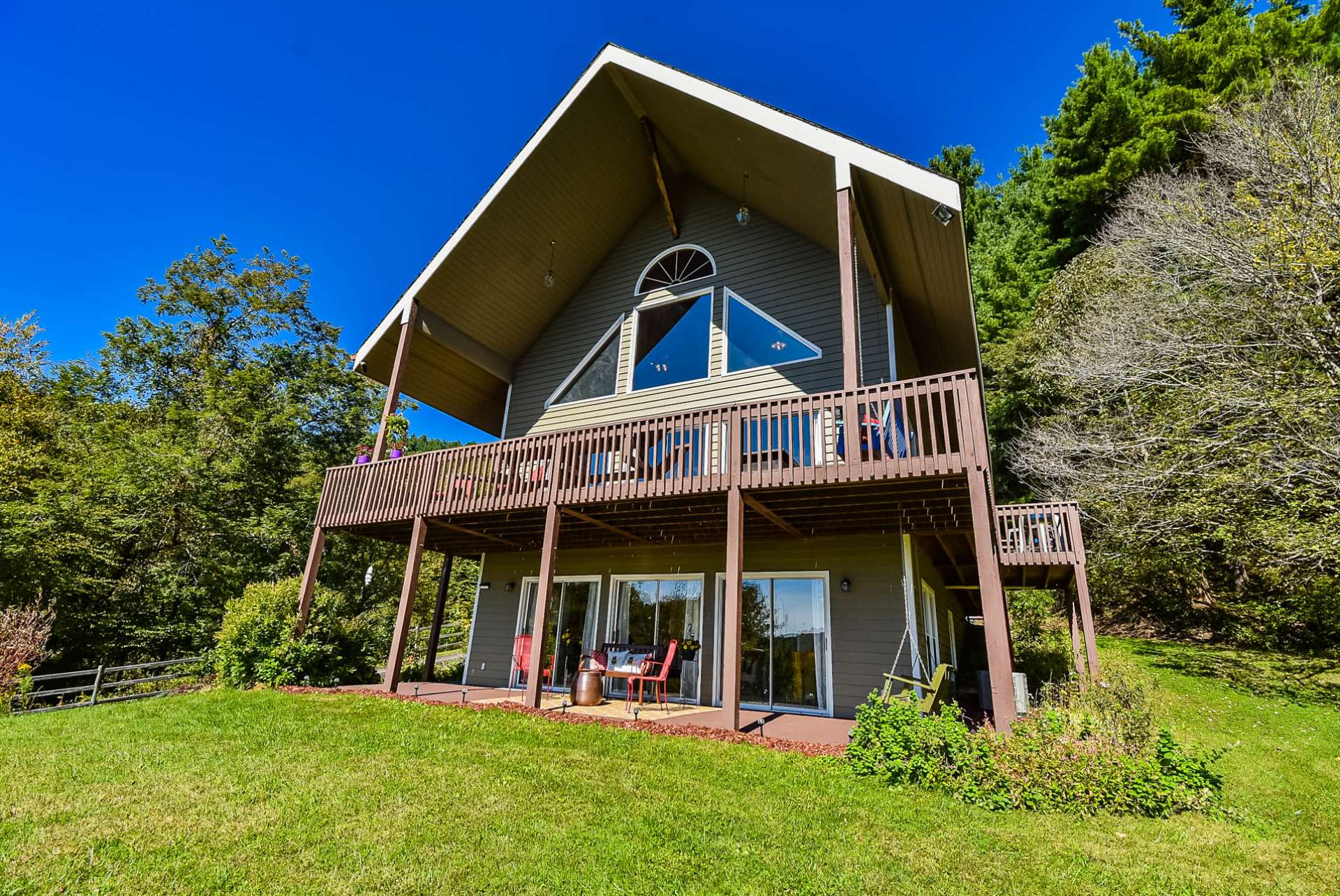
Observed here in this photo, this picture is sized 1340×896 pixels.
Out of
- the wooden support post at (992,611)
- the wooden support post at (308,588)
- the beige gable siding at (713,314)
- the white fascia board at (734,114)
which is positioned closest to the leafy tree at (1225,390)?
the beige gable siding at (713,314)

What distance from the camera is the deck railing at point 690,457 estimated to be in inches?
262

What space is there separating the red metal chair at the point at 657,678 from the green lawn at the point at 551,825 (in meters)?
1.92

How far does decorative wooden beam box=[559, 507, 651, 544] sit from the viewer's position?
873cm

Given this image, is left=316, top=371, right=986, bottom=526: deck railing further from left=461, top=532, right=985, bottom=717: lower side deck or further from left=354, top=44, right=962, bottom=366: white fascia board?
left=354, top=44, right=962, bottom=366: white fascia board

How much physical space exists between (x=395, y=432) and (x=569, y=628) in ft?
16.2

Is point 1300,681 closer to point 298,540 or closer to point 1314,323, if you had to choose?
point 1314,323

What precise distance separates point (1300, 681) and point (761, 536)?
31.1 ft

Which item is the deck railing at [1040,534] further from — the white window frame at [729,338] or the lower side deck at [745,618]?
the white window frame at [729,338]

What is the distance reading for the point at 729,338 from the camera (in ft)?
36.5

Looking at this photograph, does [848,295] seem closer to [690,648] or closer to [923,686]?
[923,686]

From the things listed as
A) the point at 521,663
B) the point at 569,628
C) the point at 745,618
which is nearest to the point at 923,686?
the point at 745,618

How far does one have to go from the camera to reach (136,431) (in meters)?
17.2

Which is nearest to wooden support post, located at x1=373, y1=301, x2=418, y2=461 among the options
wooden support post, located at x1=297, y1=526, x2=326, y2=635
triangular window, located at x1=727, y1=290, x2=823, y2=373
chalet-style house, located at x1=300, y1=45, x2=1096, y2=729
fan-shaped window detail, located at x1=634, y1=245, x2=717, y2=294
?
chalet-style house, located at x1=300, y1=45, x2=1096, y2=729

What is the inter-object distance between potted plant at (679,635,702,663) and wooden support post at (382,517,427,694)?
169 inches
